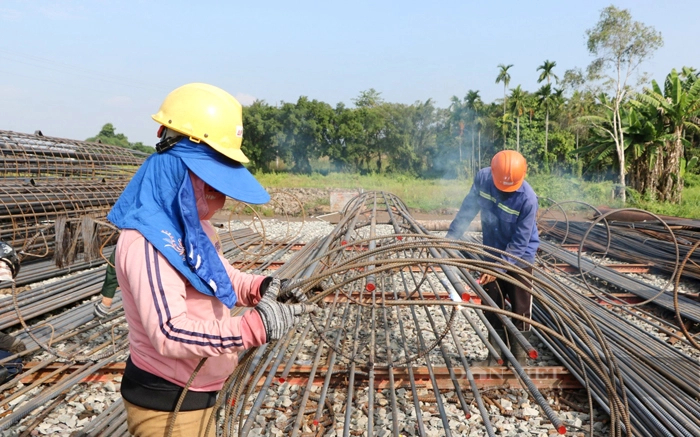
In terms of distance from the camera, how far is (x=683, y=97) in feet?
51.0

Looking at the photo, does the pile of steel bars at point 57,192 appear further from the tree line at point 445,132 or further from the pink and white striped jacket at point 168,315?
the tree line at point 445,132

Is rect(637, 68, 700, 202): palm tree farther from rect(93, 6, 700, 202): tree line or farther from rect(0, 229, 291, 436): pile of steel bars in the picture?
rect(0, 229, 291, 436): pile of steel bars

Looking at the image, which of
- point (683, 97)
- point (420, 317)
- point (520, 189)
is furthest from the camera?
point (683, 97)

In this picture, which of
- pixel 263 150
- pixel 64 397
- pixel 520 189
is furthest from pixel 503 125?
pixel 64 397

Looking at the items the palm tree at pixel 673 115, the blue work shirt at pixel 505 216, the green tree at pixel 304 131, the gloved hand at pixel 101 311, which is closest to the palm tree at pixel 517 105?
the palm tree at pixel 673 115

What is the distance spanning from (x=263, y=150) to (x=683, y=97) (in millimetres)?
22921

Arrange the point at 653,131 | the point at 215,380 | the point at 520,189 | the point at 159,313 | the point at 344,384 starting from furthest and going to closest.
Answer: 1. the point at 653,131
2. the point at 520,189
3. the point at 344,384
4. the point at 215,380
5. the point at 159,313

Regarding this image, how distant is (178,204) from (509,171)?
115 inches

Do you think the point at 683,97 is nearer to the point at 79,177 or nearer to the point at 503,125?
the point at 503,125

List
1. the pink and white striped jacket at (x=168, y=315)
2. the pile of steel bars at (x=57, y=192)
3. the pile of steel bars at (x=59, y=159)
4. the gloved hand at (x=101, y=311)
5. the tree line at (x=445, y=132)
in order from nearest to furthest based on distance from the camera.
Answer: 1. the pink and white striped jacket at (x=168, y=315)
2. the gloved hand at (x=101, y=311)
3. the pile of steel bars at (x=57, y=192)
4. the pile of steel bars at (x=59, y=159)
5. the tree line at (x=445, y=132)

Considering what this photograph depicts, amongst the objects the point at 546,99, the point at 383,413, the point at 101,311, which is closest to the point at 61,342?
the point at 101,311

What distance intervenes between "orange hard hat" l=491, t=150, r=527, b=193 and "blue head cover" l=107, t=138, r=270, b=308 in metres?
2.71

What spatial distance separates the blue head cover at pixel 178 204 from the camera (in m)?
1.29

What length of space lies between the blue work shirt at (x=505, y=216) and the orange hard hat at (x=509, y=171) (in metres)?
0.10
